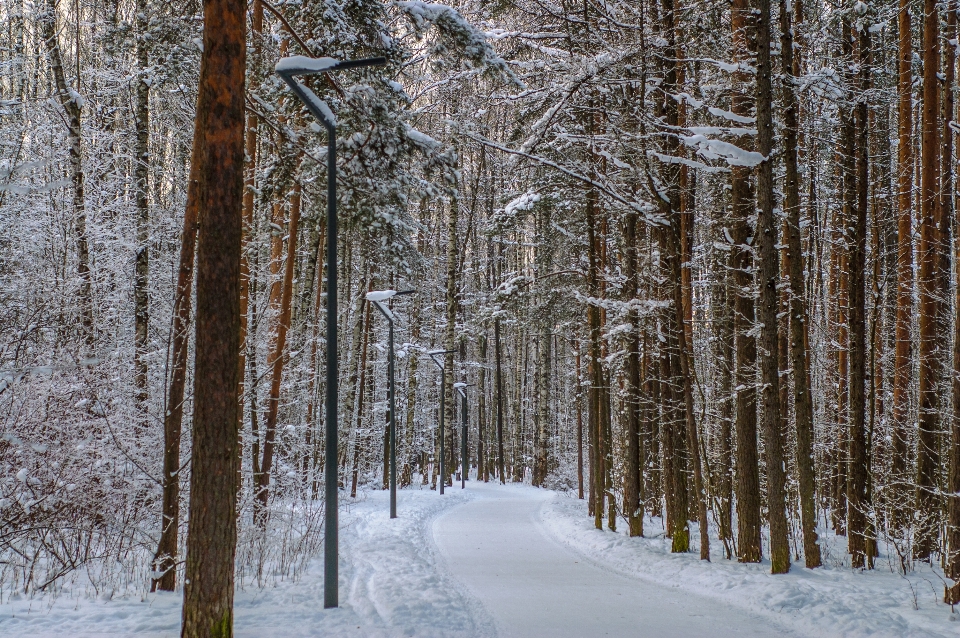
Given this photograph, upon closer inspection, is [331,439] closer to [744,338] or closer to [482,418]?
[744,338]

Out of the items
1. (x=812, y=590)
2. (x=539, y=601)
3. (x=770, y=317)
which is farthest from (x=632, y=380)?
(x=539, y=601)

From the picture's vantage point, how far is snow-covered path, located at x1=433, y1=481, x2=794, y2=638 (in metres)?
7.45

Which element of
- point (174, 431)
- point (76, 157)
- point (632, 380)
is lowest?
point (174, 431)

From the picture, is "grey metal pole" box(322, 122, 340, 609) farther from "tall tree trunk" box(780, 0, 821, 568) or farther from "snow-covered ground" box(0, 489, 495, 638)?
"tall tree trunk" box(780, 0, 821, 568)

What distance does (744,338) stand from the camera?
11062 millimetres

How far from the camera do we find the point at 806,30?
1373cm

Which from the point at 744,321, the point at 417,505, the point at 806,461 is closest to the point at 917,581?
the point at 806,461

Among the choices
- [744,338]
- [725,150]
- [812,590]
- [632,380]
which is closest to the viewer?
[812,590]

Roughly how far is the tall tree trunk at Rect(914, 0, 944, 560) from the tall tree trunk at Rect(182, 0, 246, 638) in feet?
34.9

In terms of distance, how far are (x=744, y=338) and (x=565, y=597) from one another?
534 cm

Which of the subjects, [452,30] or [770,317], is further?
[770,317]

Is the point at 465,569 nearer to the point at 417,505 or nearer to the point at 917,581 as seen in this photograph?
Answer: the point at 917,581

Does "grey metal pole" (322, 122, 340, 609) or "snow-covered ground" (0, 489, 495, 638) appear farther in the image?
"grey metal pole" (322, 122, 340, 609)

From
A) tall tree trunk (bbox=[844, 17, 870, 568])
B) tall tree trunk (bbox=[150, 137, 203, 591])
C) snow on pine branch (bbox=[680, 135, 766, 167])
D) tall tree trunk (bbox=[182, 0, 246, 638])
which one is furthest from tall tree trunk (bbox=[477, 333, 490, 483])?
tall tree trunk (bbox=[182, 0, 246, 638])
